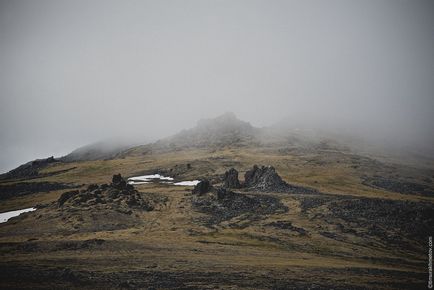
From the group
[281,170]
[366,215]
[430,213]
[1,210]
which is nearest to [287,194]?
[366,215]

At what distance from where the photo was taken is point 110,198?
60500mm

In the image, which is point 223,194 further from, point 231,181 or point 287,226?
point 231,181

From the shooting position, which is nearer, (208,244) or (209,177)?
(208,244)

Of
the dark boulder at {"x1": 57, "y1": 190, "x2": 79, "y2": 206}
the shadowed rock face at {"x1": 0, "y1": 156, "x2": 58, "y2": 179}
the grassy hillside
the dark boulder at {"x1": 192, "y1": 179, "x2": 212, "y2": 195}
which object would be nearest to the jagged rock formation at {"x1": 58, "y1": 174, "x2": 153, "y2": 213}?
the dark boulder at {"x1": 57, "y1": 190, "x2": 79, "y2": 206}

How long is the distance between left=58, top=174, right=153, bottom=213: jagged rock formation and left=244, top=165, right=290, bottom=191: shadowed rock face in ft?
83.7

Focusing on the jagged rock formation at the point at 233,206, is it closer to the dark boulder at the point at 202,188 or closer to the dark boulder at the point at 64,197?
the dark boulder at the point at 202,188

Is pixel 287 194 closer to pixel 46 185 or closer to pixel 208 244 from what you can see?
pixel 208 244

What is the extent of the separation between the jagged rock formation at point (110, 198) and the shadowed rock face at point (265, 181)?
25.5 metres

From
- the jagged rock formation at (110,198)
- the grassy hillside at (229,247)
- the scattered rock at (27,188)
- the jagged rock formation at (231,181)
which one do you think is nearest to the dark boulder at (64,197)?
the jagged rock formation at (110,198)

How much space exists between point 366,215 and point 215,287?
35.1 m

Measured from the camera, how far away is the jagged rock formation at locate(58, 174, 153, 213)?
191 ft

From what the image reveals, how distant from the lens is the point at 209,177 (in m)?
98.0

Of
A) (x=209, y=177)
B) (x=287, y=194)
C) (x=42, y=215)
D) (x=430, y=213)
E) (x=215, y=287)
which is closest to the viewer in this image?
(x=215, y=287)

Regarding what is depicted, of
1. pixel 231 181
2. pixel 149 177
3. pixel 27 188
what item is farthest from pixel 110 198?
pixel 27 188
